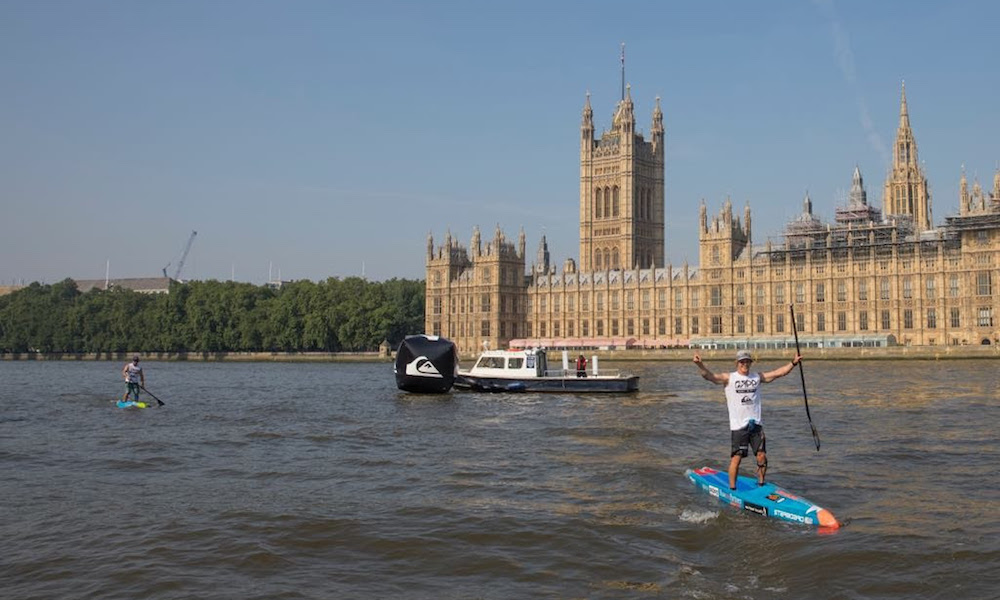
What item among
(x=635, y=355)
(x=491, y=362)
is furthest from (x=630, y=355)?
(x=491, y=362)

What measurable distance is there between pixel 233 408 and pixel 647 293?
279 ft

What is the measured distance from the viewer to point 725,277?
117500 mm

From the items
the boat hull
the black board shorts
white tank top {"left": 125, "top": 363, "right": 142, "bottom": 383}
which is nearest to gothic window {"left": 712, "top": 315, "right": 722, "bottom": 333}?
the boat hull

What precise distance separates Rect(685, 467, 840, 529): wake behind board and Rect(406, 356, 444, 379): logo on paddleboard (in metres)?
31.2

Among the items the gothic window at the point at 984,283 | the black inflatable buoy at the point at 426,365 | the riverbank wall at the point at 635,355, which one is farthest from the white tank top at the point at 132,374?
the gothic window at the point at 984,283

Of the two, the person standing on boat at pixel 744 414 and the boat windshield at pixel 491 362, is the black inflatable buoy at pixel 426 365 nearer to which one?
the boat windshield at pixel 491 362

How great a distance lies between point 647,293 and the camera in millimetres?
124812

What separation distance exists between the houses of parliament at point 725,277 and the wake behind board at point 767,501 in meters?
79.4

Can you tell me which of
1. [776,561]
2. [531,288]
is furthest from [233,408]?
[531,288]

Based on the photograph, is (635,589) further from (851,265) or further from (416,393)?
(851,265)

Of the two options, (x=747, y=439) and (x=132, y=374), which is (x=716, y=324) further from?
(x=747, y=439)

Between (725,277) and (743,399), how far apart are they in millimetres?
101310

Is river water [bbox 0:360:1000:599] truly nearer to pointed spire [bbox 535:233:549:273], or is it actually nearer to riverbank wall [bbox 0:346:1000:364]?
riverbank wall [bbox 0:346:1000:364]

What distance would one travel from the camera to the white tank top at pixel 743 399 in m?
18.5
